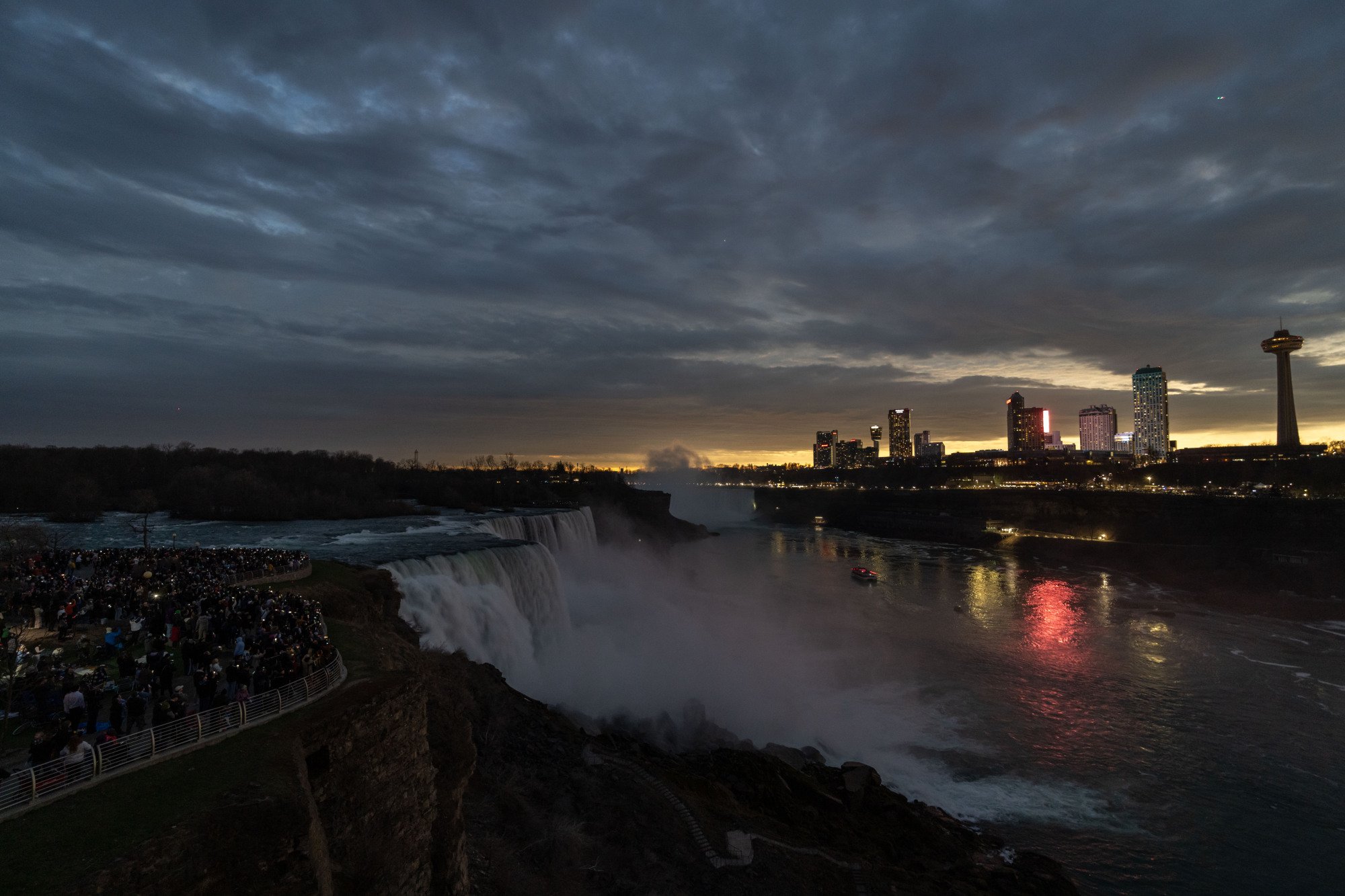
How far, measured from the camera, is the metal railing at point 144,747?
8.33 m

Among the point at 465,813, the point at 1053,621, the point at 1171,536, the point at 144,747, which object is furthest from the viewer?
the point at 1171,536

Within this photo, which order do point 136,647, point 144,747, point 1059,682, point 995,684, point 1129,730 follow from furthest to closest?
1. point 1059,682
2. point 995,684
3. point 1129,730
4. point 136,647
5. point 144,747

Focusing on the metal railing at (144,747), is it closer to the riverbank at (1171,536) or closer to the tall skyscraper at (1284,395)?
the riverbank at (1171,536)

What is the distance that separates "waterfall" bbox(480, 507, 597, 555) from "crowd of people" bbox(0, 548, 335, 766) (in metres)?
32.4

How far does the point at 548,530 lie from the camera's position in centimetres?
6084

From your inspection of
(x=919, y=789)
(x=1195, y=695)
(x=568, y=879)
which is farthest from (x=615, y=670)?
(x=1195, y=695)

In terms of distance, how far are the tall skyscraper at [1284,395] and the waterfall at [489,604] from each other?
22079 centimetres

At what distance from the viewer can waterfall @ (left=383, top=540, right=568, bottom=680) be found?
27.8 m

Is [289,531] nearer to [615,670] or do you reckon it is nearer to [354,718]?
[615,670]

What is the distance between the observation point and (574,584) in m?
52.1

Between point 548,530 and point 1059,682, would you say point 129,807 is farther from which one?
point 548,530

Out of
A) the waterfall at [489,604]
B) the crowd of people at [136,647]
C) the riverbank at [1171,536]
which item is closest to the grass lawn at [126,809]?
the crowd of people at [136,647]

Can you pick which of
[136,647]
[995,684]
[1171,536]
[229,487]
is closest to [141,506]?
[229,487]

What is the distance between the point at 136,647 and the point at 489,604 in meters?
15.7
